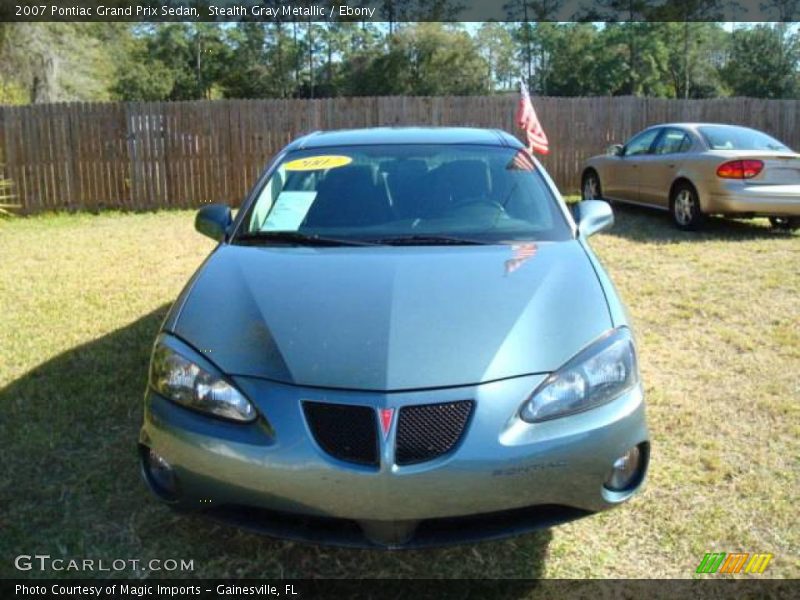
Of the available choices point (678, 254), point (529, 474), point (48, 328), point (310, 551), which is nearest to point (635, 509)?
point (529, 474)

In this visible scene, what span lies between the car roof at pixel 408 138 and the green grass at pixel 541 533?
1.72 metres

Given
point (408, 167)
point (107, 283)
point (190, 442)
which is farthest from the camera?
point (107, 283)

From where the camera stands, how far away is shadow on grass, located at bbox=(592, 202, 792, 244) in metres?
8.55

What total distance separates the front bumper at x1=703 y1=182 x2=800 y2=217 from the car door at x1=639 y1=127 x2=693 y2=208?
0.98 m

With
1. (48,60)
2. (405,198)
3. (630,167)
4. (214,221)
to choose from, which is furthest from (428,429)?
(48,60)

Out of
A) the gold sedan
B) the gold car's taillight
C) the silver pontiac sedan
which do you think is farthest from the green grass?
the gold car's taillight

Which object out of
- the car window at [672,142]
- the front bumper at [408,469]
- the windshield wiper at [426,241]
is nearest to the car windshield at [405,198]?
the windshield wiper at [426,241]

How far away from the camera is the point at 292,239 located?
3.28 meters

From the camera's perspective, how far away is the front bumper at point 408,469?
2.07 metres

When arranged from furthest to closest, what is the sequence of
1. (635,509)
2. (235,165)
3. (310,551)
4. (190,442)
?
(235,165)
(635,509)
(310,551)
(190,442)

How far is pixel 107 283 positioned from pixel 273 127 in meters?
6.71

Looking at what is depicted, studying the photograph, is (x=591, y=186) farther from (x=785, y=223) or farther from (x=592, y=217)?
(x=592, y=217)

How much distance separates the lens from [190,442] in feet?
7.41

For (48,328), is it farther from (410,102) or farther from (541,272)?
(410,102)
